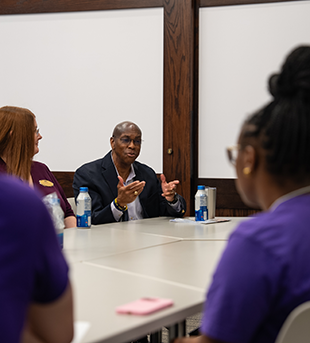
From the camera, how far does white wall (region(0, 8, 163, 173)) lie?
12.9 ft

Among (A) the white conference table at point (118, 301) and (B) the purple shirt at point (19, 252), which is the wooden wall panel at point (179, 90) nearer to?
(A) the white conference table at point (118, 301)

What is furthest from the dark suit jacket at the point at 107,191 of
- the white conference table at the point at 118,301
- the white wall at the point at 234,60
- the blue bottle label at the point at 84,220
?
the white conference table at the point at 118,301

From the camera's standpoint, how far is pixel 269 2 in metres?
3.71

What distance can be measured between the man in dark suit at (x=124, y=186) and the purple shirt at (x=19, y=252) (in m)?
1.93

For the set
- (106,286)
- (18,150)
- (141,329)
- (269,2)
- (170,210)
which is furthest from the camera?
(269,2)

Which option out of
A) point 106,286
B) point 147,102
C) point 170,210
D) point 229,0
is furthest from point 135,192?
point 229,0

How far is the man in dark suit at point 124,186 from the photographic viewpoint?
2.73 meters

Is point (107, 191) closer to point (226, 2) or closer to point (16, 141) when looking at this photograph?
point (16, 141)

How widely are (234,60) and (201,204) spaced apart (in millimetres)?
1727

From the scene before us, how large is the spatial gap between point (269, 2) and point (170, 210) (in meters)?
2.12

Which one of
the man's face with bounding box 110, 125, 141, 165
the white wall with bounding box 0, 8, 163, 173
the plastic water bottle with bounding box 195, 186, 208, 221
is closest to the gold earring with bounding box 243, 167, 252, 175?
the plastic water bottle with bounding box 195, 186, 208, 221

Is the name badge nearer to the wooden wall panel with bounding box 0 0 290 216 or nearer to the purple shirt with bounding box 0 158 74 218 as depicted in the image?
the purple shirt with bounding box 0 158 74 218

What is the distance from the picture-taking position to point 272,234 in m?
0.75

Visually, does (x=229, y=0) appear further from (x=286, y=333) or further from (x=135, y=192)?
(x=286, y=333)
